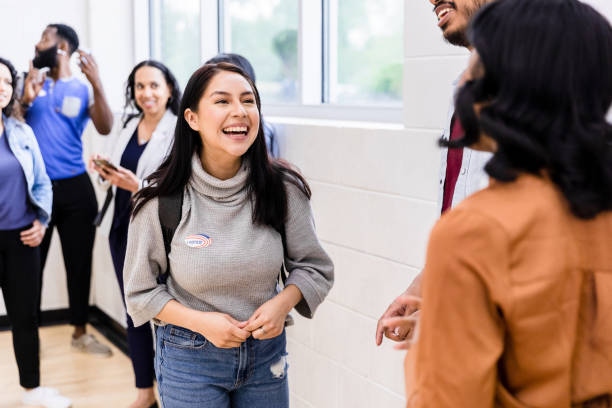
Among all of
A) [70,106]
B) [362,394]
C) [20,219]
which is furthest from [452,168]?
[70,106]

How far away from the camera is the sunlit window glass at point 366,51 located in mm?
2705

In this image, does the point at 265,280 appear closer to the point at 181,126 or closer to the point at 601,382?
the point at 181,126

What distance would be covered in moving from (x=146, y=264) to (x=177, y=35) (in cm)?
318

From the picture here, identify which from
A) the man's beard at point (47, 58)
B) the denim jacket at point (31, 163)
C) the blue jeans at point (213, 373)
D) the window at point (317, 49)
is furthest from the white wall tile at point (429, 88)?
the man's beard at point (47, 58)

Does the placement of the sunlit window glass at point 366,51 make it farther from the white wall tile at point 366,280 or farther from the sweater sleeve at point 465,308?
the sweater sleeve at point 465,308

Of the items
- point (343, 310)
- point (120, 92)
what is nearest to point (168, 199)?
point (343, 310)

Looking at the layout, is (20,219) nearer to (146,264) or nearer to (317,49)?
(317,49)

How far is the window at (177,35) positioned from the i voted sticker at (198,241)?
2.71 m

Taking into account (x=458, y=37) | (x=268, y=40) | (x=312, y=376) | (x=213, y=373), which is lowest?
(x=312, y=376)

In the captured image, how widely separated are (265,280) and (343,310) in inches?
32.9

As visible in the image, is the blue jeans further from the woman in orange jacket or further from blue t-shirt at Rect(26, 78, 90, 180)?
blue t-shirt at Rect(26, 78, 90, 180)

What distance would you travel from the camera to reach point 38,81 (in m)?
3.80

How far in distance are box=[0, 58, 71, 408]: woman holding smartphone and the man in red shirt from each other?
2.31 metres

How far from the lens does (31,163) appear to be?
3.35 m
